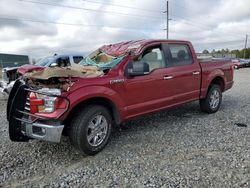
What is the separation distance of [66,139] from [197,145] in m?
2.39

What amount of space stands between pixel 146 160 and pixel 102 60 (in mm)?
2232

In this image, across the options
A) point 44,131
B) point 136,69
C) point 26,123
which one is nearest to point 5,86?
point 26,123

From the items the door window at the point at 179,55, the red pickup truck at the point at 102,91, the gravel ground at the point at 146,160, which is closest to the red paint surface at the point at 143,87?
the red pickup truck at the point at 102,91

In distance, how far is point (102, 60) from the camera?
491cm

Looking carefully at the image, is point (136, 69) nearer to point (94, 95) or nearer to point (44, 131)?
point (94, 95)

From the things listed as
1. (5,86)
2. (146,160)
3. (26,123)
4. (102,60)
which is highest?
(102,60)

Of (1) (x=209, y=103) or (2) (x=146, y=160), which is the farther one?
(1) (x=209, y=103)

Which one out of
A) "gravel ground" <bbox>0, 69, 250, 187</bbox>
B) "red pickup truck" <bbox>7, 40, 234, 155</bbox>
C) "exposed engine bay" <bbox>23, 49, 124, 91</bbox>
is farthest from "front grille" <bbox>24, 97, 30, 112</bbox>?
"gravel ground" <bbox>0, 69, 250, 187</bbox>

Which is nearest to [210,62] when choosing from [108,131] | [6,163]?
[108,131]

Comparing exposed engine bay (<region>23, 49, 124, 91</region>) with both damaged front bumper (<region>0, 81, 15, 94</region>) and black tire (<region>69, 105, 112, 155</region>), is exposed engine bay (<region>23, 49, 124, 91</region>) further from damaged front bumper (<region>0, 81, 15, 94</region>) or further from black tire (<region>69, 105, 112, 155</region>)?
damaged front bumper (<region>0, 81, 15, 94</region>)

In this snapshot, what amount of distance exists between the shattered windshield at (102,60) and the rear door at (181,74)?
1088 mm

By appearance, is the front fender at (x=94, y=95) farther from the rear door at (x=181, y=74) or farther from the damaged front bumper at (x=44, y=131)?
the rear door at (x=181, y=74)

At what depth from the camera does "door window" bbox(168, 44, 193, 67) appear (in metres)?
5.15

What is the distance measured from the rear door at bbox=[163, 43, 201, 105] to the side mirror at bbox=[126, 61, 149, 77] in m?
0.73
